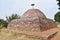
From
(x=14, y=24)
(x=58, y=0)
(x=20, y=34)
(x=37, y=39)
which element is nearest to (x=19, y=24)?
(x=14, y=24)

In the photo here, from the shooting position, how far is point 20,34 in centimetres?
1484

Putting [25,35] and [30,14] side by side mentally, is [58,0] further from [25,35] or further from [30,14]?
[25,35]

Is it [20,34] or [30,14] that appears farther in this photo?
[30,14]

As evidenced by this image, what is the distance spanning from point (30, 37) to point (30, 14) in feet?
15.0

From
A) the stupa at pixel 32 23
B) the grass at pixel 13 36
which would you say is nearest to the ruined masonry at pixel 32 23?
the stupa at pixel 32 23

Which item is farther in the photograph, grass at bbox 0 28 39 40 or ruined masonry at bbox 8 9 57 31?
ruined masonry at bbox 8 9 57 31

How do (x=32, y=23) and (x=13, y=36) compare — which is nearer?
(x=13, y=36)

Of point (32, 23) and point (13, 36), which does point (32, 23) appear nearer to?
point (32, 23)

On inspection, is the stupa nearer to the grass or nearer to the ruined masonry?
the ruined masonry

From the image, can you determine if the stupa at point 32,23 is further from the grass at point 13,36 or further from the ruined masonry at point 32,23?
the grass at point 13,36

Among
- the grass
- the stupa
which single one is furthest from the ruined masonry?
the grass

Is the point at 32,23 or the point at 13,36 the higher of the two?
the point at 32,23

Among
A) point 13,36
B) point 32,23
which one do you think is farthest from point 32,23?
point 13,36

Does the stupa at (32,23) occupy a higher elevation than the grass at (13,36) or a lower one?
higher
